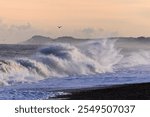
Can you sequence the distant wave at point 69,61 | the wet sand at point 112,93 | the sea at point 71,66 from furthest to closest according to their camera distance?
the distant wave at point 69,61 → the sea at point 71,66 → the wet sand at point 112,93

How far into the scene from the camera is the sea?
16.8 meters

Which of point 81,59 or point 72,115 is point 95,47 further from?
point 72,115

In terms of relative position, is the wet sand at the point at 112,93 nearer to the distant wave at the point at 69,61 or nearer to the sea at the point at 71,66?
the sea at the point at 71,66

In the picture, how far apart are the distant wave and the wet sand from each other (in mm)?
2700

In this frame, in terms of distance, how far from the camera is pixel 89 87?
16.7m

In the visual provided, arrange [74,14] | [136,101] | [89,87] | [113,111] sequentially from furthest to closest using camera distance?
[74,14], [89,87], [136,101], [113,111]

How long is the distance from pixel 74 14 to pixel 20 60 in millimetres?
2428

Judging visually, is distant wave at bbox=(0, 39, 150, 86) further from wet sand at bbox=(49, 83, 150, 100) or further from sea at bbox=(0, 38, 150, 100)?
wet sand at bbox=(49, 83, 150, 100)

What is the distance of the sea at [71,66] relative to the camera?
16844 mm

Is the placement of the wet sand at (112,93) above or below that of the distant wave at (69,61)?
below

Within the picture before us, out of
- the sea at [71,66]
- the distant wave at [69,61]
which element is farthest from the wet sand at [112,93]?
the distant wave at [69,61]

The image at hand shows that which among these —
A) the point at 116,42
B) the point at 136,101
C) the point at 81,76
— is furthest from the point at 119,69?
the point at 136,101

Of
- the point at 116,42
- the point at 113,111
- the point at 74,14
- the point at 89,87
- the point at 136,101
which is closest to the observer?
the point at 113,111

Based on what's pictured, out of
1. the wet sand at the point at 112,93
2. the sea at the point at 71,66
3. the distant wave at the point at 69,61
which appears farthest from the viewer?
the distant wave at the point at 69,61
